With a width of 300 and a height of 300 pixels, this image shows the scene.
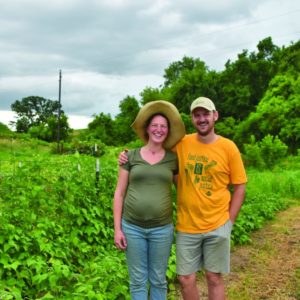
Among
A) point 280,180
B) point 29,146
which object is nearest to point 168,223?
point 280,180

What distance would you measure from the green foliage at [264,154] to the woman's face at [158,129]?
17.5 meters

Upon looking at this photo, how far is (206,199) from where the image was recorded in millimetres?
3178

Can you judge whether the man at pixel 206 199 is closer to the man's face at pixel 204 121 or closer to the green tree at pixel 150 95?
the man's face at pixel 204 121

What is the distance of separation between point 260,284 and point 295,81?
27.8 meters

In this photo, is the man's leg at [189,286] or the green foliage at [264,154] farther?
the green foliage at [264,154]

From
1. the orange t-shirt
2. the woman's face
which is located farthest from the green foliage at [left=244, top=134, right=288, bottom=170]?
the woman's face

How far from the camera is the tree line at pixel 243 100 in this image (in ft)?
97.0

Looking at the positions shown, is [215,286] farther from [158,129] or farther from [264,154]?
[264,154]

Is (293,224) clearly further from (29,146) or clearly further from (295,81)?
(29,146)

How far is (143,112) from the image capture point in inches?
131

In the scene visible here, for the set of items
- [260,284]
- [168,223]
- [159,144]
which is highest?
[159,144]

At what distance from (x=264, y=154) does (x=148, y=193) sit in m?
18.7

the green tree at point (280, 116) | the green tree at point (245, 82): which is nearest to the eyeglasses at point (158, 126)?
the green tree at point (280, 116)

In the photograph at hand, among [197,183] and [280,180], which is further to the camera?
[280,180]
